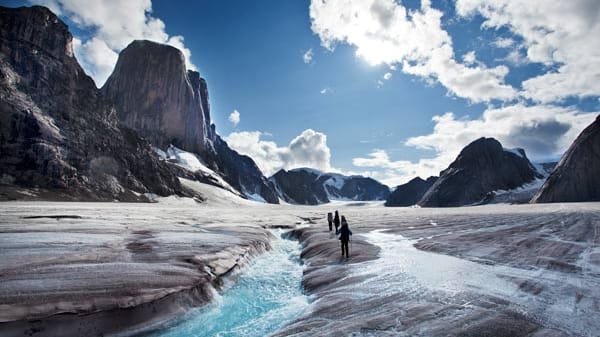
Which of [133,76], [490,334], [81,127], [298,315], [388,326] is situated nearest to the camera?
[490,334]

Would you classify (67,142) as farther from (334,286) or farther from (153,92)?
(153,92)

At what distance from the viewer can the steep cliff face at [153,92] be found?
170 meters

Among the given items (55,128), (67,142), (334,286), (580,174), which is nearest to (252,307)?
(334,286)

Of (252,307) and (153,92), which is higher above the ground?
(153,92)

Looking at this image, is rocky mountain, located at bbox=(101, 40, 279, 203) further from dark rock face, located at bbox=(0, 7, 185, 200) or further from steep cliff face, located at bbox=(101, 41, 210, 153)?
dark rock face, located at bbox=(0, 7, 185, 200)

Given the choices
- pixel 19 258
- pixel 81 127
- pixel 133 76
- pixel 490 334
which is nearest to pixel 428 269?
pixel 490 334

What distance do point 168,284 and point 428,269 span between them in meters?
11.3

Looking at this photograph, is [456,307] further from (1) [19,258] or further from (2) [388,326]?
(1) [19,258]

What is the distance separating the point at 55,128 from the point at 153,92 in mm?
98394

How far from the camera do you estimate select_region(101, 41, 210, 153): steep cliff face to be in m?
170

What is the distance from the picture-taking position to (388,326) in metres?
8.36

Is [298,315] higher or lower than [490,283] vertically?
lower

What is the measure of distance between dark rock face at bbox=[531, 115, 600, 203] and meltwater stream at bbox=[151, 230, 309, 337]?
149 m

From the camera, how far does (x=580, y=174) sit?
12362 cm
